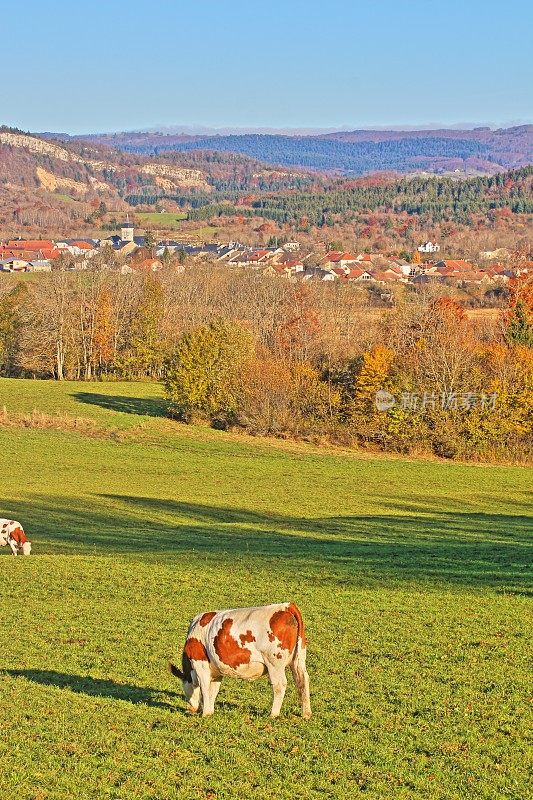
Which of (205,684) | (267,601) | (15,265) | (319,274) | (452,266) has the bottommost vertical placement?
(15,265)

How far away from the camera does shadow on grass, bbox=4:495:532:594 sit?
2605 centimetres

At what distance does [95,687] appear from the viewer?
14.8 m

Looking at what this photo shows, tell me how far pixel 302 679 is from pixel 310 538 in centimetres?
2061

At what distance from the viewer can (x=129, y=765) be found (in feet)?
37.6

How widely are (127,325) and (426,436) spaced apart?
4472cm

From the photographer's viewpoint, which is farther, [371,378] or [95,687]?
[371,378]

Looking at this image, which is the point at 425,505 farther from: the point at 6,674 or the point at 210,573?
the point at 6,674

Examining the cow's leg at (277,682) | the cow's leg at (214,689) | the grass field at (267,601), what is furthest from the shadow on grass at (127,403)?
the cow's leg at (277,682)

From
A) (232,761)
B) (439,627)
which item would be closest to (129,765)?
(232,761)

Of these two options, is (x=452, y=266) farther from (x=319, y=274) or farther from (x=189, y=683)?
(x=189, y=683)

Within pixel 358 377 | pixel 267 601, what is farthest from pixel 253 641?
pixel 358 377

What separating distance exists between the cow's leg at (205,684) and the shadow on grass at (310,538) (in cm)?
1174

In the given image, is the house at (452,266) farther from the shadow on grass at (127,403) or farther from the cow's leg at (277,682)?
the cow's leg at (277,682)

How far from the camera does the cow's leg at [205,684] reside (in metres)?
12.8
